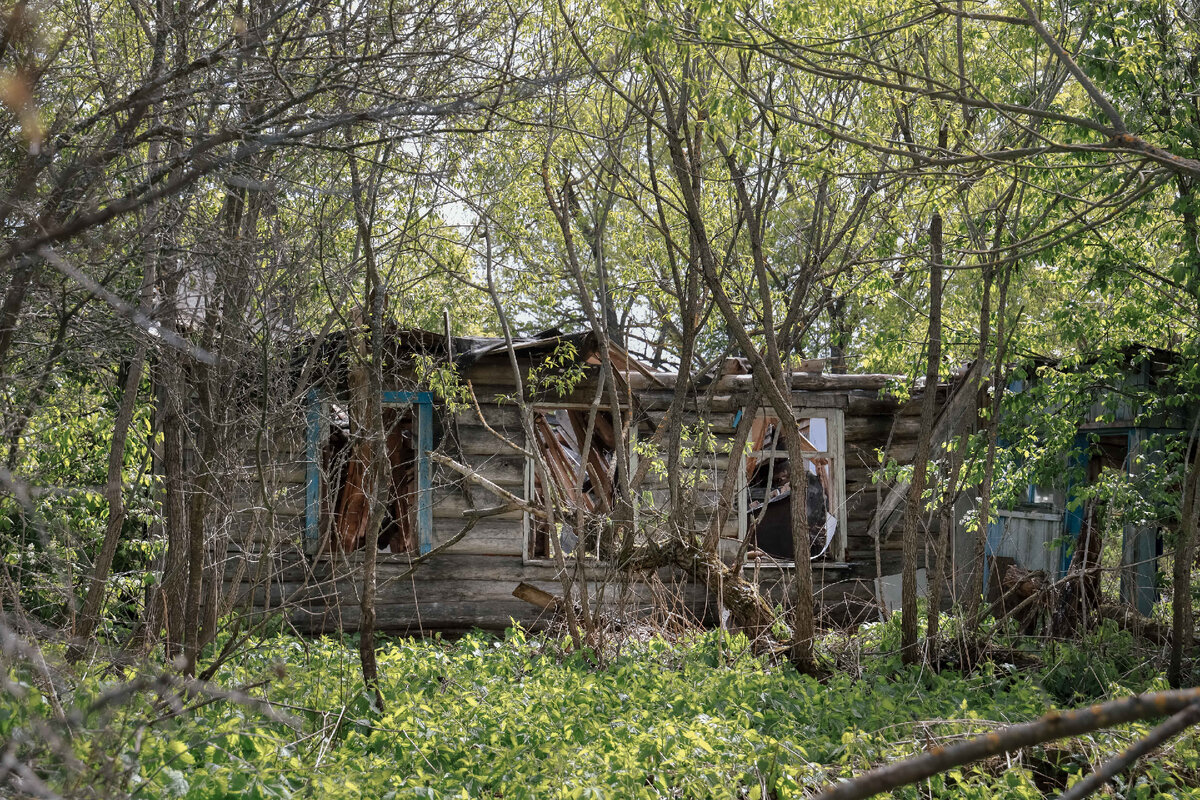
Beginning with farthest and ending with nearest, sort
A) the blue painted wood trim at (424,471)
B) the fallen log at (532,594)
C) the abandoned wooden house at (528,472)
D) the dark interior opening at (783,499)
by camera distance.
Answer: the dark interior opening at (783,499) → the blue painted wood trim at (424,471) → the fallen log at (532,594) → the abandoned wooden house at (528,472)

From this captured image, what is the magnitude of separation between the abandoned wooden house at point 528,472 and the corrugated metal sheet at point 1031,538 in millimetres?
1746

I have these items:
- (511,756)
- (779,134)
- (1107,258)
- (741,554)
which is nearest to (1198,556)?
(1107,258)

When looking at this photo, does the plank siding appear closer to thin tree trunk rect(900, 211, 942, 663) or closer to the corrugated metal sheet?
thin tree trunk rect(900, 211, 942, 663)

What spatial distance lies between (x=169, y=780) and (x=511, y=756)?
1.56 metres

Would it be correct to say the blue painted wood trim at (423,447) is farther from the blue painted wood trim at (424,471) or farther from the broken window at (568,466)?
the broken window at (568,466)

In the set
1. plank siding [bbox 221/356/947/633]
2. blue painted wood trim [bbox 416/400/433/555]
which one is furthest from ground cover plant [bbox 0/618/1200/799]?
blue painted wood trim [bbox 416/400/433/555]

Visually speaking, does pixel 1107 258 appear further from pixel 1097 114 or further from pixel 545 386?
pixel 545 386

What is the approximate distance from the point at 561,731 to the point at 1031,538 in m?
9.18

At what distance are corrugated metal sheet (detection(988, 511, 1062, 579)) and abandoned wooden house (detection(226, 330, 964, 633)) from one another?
175 cm

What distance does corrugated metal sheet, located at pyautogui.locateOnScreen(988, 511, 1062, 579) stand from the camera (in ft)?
39.2

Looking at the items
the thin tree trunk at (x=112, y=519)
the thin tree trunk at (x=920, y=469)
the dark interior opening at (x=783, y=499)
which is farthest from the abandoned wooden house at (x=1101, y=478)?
the thin tree trunk at (x=112, y=519)

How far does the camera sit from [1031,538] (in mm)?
12406

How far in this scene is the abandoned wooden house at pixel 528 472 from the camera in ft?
31.8

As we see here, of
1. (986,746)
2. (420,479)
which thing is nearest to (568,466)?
(420,479)
